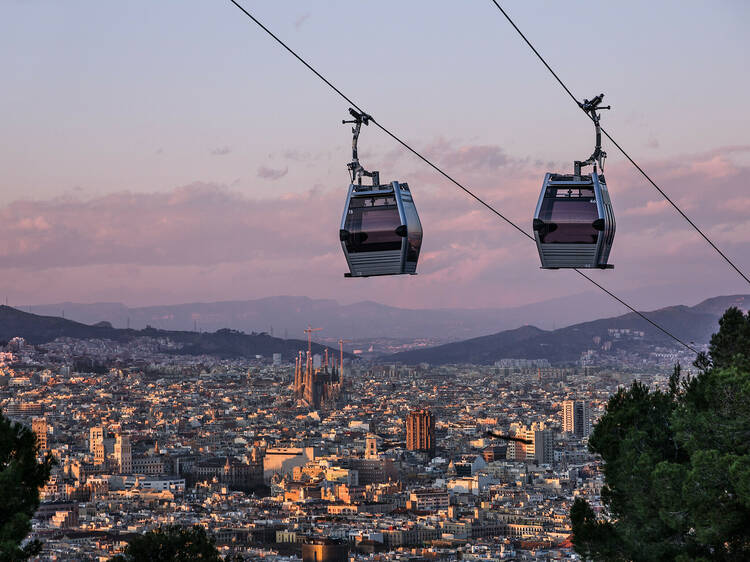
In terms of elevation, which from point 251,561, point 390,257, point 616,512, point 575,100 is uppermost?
→ point 575,100

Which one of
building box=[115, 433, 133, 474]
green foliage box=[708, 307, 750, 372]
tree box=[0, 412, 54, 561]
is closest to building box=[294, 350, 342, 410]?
building box=[115, 433, 133, 474]

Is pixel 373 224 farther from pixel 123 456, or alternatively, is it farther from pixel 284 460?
pixel 123 456

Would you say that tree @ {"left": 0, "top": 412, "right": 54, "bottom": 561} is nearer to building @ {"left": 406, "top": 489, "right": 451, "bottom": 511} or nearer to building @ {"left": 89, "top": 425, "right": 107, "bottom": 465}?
building @ {"left": 406, "top": 489, "right": 451, "bottom": 511}

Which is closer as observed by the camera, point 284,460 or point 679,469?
point 679,469

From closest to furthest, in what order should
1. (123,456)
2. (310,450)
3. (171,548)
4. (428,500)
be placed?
(171,548) < (428,500) < (123,456) < (310,450)

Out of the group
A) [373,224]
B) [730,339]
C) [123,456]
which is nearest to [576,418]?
[123,456]

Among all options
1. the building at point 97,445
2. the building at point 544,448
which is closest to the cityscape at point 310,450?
the building at point 544,448

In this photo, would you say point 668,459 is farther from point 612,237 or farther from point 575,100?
point 575,100

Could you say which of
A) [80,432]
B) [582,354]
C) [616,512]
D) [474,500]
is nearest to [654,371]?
[582,354]
